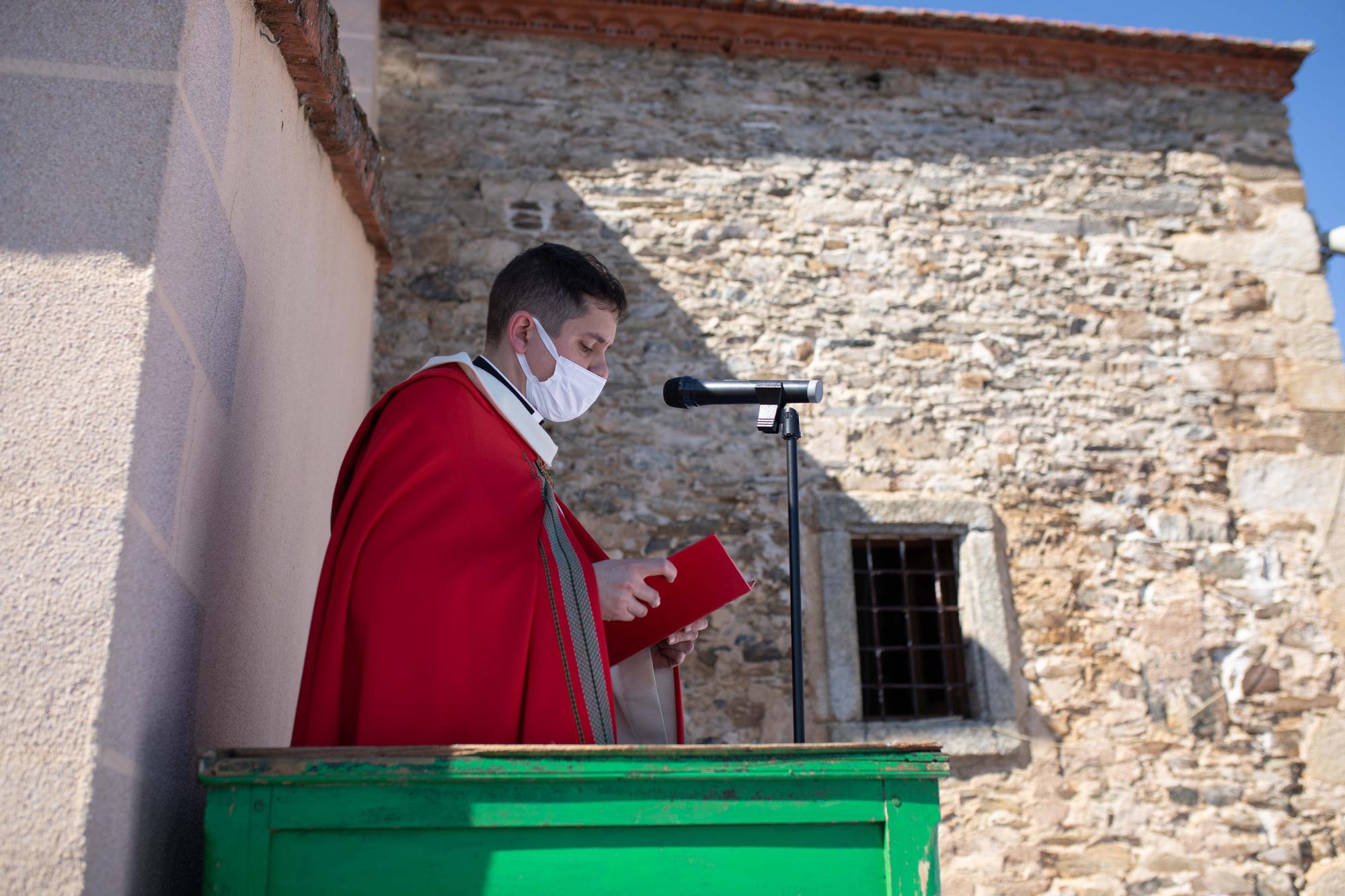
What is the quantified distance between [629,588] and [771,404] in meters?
0.67

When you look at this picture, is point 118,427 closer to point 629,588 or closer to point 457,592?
point 457,592

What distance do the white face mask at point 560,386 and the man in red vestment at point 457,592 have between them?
0.32 ft

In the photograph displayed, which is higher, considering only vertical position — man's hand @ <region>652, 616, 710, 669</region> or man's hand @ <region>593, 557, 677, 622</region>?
man's hand @ <region>593, 557, 677, 622</region>

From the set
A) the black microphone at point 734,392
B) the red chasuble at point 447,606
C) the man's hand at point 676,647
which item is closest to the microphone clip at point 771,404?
the black microphone at point 734,392

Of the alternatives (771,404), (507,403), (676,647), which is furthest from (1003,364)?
(507,403)

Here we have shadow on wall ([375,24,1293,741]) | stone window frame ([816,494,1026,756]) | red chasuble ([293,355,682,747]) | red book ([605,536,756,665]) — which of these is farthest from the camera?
shadow on wall ([375,24,1293,741])

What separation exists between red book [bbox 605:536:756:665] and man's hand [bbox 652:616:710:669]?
7 centimetres

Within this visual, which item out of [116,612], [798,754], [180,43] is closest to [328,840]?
[116,612]

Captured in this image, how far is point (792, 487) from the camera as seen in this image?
2.52 metres

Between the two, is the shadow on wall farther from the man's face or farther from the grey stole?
the grey stole

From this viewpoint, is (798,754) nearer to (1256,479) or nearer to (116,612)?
(116,612)

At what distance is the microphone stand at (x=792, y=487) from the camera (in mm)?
2363

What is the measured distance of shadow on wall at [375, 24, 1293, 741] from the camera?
4.94m

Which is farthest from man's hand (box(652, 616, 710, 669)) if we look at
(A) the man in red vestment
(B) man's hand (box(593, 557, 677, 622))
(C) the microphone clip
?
(C) the microphone clip
